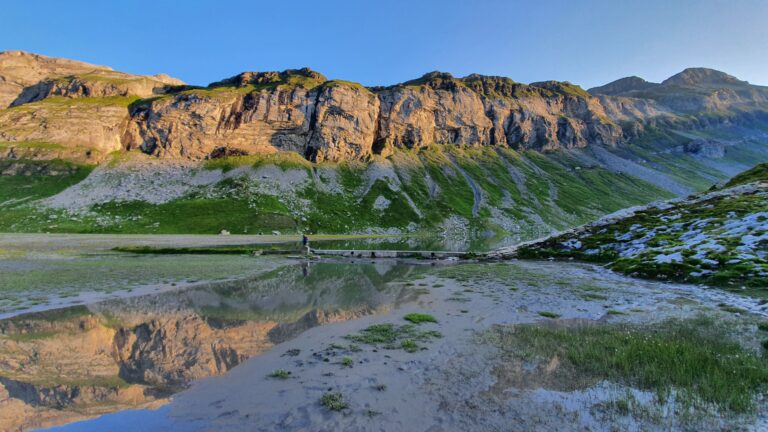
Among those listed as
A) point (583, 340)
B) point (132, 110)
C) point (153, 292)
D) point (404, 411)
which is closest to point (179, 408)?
point (404, 411)

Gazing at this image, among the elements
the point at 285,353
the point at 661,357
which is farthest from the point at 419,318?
the point at 661,357

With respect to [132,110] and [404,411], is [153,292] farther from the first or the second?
[132,110]

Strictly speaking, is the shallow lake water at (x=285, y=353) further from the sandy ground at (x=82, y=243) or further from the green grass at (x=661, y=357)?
the sandy ground at (x=82, y=243)

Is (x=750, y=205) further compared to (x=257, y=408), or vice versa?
(x=750, y=205)

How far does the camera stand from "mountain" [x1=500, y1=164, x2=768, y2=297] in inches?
1217

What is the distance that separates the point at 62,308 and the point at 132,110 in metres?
222

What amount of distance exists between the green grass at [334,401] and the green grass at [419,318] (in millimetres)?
9954

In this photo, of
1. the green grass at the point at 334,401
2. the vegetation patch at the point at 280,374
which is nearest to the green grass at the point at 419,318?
the vegetation patch at the point at 280,374

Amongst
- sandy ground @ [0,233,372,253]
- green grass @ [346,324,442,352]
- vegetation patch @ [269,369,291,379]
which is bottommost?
sandy ground @ [0,233,372,253]

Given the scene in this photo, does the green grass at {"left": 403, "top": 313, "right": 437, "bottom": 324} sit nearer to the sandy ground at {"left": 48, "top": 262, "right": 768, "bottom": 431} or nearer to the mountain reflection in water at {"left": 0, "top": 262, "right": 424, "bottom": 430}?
the sandy ground at {"left": 48, "top": 262, "right": 768, "bottom": 431}

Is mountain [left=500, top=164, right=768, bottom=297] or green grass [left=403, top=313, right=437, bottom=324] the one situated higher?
mountain [left=500, top=164, right=768, bottom=297]

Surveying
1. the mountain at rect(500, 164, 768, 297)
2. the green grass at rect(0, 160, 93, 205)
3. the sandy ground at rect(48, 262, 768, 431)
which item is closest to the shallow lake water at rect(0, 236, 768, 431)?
the sandy ground at rect(48, 262, 768, 431)

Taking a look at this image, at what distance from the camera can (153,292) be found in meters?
26.8

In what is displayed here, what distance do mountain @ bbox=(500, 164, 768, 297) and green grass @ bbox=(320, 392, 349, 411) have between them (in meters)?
30.4
